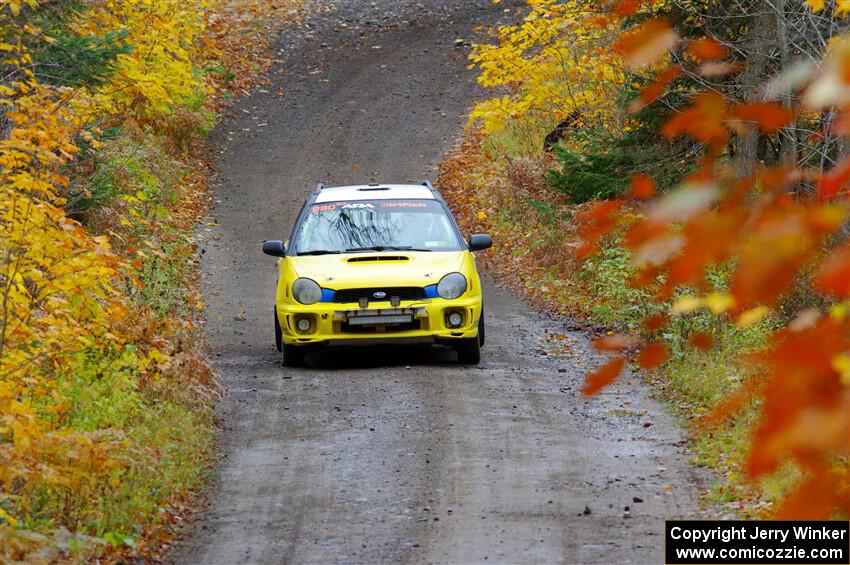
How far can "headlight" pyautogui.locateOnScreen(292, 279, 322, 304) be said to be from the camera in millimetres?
12188

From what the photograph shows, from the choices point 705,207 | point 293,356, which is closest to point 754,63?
point 293,356

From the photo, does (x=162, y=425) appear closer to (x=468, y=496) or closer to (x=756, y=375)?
(x=468, y=496)

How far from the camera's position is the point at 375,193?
1388 cm

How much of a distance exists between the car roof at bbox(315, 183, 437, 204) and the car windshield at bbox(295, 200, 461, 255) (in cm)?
12

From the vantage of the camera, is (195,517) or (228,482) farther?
(228,482)

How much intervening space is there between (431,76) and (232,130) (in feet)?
20.8

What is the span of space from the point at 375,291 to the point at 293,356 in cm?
125

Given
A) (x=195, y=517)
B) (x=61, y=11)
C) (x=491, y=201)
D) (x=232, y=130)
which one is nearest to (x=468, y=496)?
(x=195, y=517)

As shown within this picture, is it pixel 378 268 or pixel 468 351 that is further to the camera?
pixel 468 351

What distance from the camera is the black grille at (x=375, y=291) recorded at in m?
12.1

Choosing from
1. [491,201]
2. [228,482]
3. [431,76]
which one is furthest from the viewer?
[431,76]

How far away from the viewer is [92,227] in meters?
17.6
